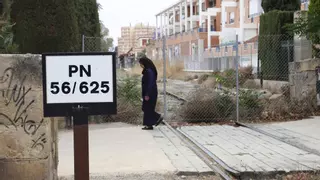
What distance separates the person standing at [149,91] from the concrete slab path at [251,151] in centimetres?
76

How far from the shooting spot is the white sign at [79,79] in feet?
11.4

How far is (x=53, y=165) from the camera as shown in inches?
212

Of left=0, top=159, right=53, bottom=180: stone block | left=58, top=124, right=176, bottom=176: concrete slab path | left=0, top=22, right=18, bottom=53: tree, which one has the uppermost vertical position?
left=0, top=22, right=18, bottom=53: tree

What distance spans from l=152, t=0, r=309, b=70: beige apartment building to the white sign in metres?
22.5

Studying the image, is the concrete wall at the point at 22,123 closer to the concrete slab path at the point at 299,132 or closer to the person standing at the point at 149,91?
the concrete slab path at the point at 299,132

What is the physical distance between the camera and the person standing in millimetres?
10133

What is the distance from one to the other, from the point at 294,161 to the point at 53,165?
3661mm

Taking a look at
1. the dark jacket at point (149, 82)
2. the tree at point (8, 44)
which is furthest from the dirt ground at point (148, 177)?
the tree at point (8, 44)

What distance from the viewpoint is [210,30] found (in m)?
58.1

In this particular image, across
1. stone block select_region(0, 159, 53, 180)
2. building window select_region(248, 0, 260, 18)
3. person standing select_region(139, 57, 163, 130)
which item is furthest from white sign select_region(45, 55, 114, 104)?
building window select_region(248, 0, 260, 18)

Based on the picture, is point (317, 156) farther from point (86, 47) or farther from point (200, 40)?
point (200, 40)

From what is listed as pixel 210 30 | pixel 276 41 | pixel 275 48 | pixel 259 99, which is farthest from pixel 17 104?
pixel 210 30

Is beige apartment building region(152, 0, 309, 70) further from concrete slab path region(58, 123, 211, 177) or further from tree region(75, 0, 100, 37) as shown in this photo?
concrete slab path region(58, 123, 211, 177)

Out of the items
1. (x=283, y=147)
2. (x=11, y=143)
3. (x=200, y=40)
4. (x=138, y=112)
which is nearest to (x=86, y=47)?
(x=138, y=112)
